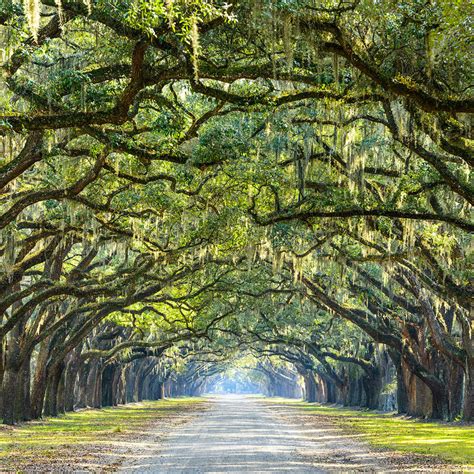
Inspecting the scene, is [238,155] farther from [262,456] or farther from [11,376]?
[11,376]

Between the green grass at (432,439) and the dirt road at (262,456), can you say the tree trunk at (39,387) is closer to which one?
the dirt road at (262,456)

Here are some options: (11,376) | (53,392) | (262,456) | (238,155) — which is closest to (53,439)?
(11,376)

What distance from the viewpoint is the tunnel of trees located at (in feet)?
35.8

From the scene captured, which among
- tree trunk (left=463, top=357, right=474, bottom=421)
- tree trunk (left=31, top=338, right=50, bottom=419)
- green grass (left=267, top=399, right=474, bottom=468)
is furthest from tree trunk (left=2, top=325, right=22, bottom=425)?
tree trunk (left=463, top=357, right=474, bottom=421)

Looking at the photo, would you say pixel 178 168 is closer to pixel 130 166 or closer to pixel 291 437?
pixel 130 166

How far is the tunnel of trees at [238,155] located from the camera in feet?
35.8

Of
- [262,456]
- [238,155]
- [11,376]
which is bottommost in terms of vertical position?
[262,456]

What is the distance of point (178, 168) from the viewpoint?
58.2 feet

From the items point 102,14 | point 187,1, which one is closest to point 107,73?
point 102,14

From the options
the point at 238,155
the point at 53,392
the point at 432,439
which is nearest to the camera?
the point at 238,155

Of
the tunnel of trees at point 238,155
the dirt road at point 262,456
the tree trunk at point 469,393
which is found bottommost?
the dirt road at point 262,456

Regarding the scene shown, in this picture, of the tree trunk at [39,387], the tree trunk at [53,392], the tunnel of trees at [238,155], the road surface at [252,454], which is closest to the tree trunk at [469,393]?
the tunnel of trees at [238,155]

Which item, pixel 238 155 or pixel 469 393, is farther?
pixel 469 393

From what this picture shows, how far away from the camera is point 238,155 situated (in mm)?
16281
